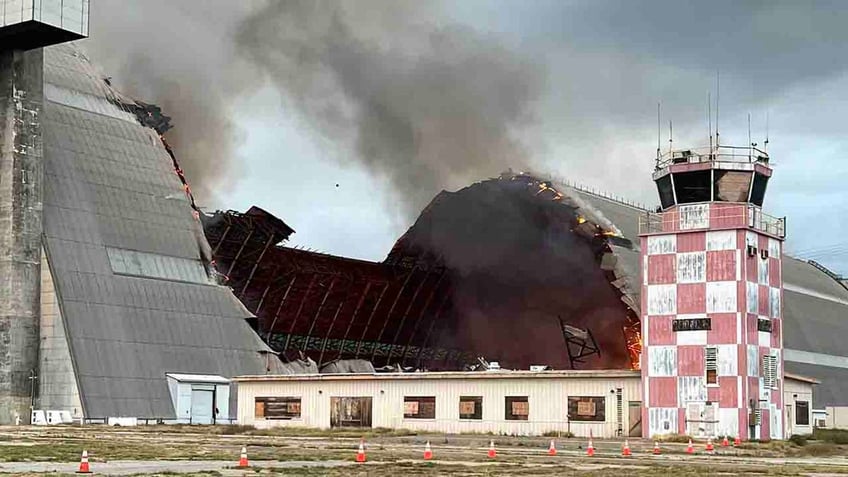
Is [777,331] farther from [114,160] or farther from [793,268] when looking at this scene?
[793,268]

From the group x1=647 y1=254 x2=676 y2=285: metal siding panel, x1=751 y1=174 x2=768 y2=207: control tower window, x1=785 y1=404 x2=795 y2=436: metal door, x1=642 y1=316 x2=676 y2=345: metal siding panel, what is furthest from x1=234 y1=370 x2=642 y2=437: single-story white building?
x1=751 y1=174 x2=768 y2=207: control tower window

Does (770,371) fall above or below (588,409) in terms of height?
above

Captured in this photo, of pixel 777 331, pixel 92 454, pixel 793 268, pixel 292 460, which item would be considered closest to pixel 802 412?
pixel 777 331

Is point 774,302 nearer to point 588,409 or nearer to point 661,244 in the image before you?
point 661,244

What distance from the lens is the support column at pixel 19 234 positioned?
245 feet

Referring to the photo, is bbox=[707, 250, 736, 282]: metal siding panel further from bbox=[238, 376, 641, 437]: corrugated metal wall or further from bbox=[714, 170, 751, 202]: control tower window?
bbox=[238, 376, 641, 437]: corrugated metal wall

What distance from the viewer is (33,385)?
2963 inches

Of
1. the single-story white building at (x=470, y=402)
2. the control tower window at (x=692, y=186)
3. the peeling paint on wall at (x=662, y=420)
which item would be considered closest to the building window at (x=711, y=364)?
the peeling paint on wall at (x=662, y=420)

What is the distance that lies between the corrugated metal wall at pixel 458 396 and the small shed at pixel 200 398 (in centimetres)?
359

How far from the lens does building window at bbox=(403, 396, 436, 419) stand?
2717 inches

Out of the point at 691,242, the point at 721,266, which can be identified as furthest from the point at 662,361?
the point at 691,242

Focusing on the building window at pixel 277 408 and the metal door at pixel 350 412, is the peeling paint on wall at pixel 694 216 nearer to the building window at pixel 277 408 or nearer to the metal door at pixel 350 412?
the metal door at pixel 350 412

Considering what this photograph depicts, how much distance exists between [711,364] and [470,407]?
541 inches

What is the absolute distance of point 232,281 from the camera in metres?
99.2
